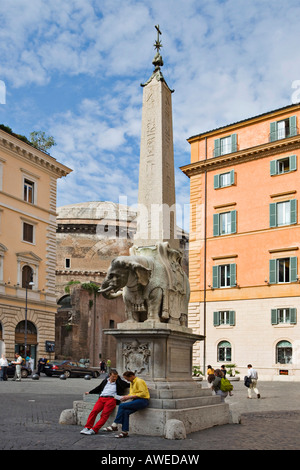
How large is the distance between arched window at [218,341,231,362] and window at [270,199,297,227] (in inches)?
280

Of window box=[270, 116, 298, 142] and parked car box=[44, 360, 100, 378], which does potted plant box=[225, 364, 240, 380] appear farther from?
window box=[270, 116, 298, 142]

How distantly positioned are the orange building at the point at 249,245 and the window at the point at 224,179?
59mm

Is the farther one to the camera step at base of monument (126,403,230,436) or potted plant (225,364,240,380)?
potted plant (225,364,240,380)

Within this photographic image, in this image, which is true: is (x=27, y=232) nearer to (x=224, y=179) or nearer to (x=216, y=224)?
(x=216, y=224)

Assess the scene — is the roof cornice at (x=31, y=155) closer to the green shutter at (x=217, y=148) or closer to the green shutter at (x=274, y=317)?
the green shutter at (x=217, y=148)

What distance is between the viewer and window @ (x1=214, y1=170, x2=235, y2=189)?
111ft

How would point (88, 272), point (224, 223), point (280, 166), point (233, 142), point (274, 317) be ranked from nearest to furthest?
point (274, 317), point (280, 166), point (224, 223), point (233, 142), point (88, 272)

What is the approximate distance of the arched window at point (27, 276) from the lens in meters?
34.9

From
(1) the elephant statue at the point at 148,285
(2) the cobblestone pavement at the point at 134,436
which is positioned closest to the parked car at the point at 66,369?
(2) the cobblestone pavement at the point at 134,436

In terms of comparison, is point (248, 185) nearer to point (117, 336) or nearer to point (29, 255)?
point (29, 255)

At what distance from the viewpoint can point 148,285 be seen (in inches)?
392

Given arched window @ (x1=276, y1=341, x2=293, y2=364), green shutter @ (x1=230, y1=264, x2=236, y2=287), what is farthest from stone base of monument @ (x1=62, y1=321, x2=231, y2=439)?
green shutter @ (x1=230, y1=264, x2=236, y2=287)

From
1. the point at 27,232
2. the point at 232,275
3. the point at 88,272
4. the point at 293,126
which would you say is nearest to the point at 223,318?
the point at 232,275

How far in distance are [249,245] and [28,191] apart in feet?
47.5
